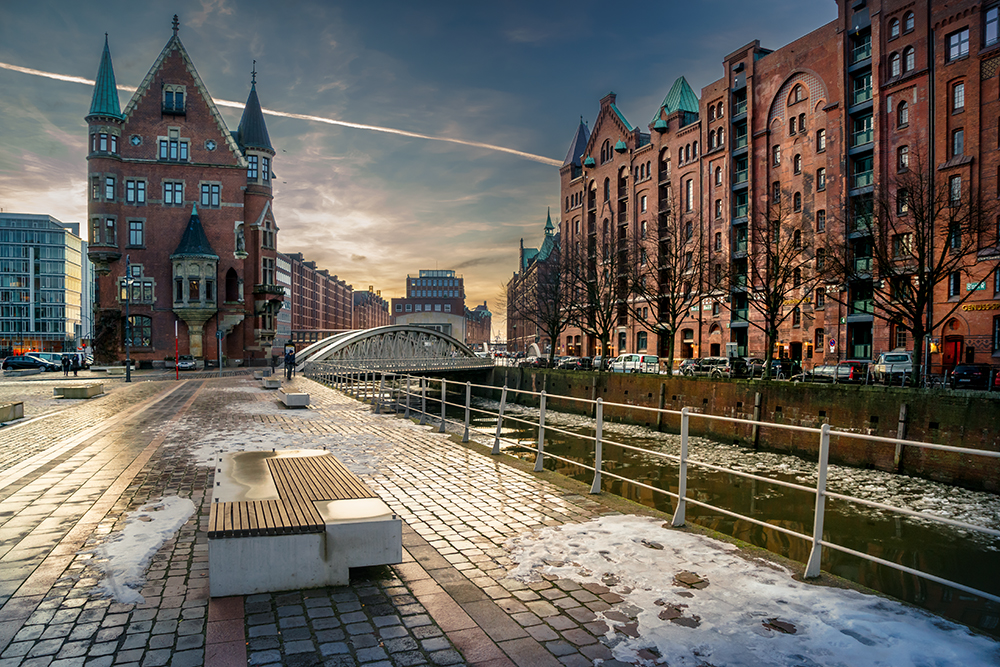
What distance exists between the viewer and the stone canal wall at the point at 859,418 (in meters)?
17.4

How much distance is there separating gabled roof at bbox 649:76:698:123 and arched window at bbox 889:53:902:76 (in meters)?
20.4

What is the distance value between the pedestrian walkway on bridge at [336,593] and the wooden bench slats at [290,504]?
0.48 meters

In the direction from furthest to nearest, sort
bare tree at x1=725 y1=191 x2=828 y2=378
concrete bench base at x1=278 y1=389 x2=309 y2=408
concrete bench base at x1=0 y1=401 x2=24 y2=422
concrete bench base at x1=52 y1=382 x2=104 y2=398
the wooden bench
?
bare tree at x1=725 y1=191 x2=828 y2=378
concrete bench base at x1=52 y1=382 x2=104 y2=398
concrete bench base at x1=278 y1=389 x2=309 y2=408
concrete bench base at x1=0 y1=401 x2=24 y2=422
the wooden bench

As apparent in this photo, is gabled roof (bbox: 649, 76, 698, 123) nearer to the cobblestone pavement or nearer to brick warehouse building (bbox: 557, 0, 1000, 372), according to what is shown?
brick warehouse building (bbox: 557, 0, 1000, 372)

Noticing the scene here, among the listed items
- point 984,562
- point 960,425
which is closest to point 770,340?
point 960,425

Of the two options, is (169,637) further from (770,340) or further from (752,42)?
(752,42)

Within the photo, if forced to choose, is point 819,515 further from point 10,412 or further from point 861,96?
point 861,96

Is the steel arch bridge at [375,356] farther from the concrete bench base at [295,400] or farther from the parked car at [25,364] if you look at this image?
the parked car at [25,364]

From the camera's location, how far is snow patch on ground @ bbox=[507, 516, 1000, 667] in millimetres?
3643

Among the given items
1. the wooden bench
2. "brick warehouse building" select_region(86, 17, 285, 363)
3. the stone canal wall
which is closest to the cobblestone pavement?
the wooden bench

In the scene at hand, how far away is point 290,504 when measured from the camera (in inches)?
198

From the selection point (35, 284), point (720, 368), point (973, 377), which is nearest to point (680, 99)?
point (720, 368)

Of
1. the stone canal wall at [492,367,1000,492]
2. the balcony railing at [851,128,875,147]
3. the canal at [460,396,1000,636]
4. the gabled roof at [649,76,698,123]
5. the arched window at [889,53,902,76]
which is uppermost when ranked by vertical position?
the gabled roof at [649,76,698,123]

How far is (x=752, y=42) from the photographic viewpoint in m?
47.4
